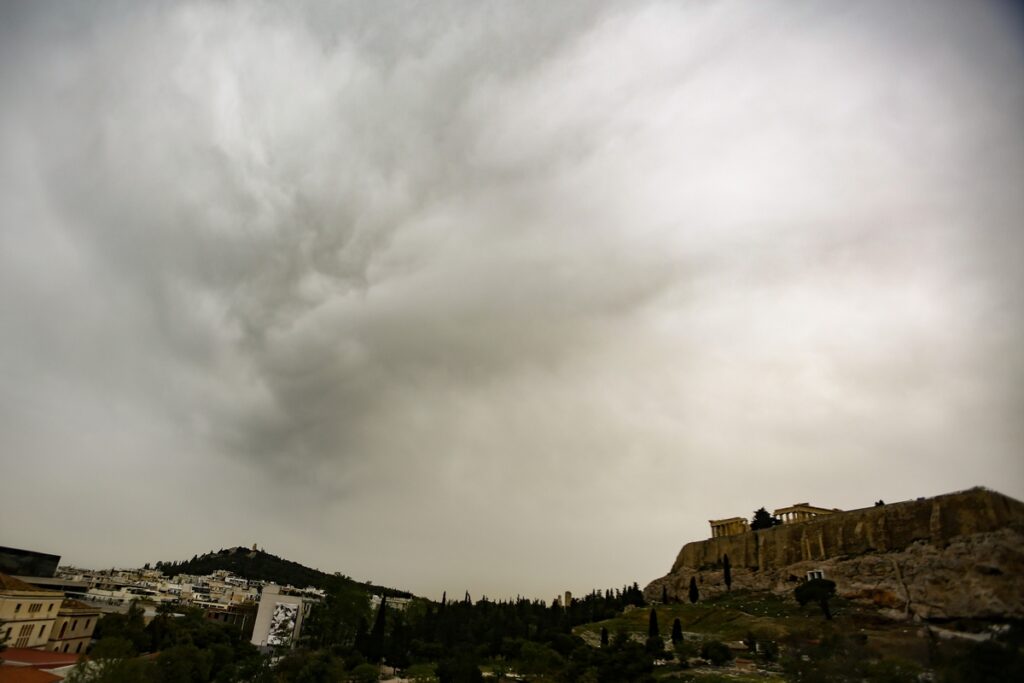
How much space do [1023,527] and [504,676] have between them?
44.7m

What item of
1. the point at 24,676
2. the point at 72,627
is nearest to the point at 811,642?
the point at 24,676

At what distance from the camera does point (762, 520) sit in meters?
94.0

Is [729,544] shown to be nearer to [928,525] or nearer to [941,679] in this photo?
[928,525]

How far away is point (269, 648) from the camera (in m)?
74.2

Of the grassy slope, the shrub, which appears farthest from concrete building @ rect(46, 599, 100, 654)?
the shrub

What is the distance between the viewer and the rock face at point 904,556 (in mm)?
44719

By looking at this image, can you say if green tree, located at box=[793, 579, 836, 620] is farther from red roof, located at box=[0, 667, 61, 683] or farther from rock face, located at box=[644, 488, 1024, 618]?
red roof, located at box=[0, 667, 61, 683]

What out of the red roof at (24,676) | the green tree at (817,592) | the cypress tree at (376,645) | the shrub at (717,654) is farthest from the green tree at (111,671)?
the green tree at (817,592)

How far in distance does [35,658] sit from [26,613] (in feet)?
27.9

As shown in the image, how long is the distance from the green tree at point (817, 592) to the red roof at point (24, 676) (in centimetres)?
7040

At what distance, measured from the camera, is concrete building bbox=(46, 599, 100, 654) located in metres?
58.2

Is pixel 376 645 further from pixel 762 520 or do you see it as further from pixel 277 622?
pixel 762 520

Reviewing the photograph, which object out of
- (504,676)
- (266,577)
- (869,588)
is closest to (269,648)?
(504,676)

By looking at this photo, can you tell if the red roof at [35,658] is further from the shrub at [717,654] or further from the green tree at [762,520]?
the green tree at [762,520]
